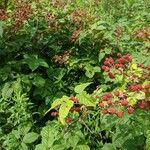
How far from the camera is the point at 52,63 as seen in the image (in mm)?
4672

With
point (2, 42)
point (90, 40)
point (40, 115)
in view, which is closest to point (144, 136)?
point (40, 115)

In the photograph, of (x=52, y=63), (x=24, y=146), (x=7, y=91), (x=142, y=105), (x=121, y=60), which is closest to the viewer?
(x=142, y=105)

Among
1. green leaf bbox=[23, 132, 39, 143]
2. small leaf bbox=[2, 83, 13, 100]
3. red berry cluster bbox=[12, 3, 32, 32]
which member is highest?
red berry cluster bbox=[12, 3, 32, 32]

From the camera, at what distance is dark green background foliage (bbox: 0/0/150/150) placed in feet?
11.6

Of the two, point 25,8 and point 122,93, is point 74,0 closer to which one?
point 25,8

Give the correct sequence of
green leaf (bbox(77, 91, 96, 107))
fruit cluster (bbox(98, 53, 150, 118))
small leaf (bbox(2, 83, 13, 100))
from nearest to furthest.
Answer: green leaf (bbox(77, 91, 96, 107)) < fruit cluster (bbox(98, 53, 150, 118)) < small leaf (bbox(2, 83, 13, 100))

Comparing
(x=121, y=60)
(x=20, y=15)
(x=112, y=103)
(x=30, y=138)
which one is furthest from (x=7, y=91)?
(x=112, y=103)

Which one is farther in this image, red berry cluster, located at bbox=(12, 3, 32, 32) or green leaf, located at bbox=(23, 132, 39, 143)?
red berry cluster, located at bbox=(12, 3, 32, 32)

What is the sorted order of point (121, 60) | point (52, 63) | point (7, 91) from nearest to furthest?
1. point (121, 60)
2. point (7, 91)
3. point (52, 63)

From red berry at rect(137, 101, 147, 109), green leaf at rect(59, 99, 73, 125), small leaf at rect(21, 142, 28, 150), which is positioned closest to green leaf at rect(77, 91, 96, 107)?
green leaf at rect(59, 99, 73, 125)

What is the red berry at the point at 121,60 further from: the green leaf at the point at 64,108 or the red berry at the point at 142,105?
the green leaf at the point at 64,108

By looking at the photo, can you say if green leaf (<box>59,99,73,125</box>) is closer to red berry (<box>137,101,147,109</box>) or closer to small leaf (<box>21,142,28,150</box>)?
red berry (<box>137,101,147,109</box>)

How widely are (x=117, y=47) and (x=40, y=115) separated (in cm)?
118

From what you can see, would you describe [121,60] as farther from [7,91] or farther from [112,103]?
[7,91]
